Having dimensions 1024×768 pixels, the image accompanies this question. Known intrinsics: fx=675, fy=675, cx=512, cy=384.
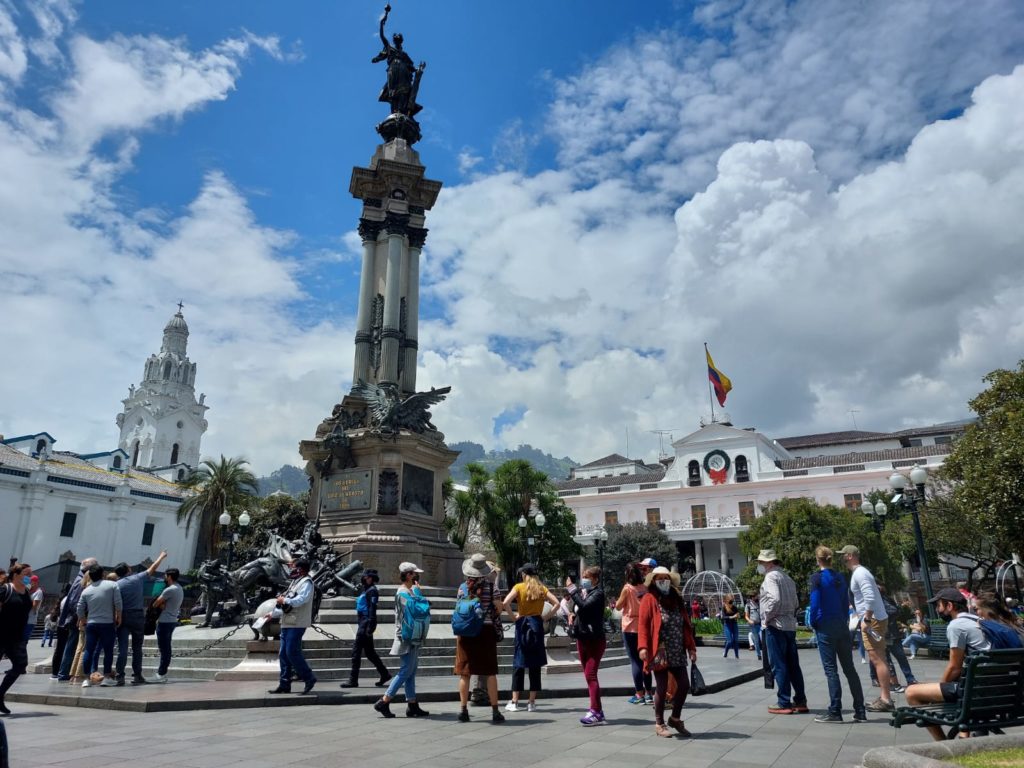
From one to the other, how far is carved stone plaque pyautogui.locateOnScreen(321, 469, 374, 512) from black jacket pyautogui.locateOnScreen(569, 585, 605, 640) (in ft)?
34.2

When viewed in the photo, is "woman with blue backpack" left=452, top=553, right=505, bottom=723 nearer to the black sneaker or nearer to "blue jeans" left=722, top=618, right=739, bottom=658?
the black sneaker

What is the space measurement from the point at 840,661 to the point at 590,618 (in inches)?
108

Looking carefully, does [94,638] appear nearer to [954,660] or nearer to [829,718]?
[829,718]

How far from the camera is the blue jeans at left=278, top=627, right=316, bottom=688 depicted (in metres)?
8.89

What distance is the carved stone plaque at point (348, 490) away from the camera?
687 inches

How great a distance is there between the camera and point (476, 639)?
767 cm

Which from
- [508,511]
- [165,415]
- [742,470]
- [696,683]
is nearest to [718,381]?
[742,470]

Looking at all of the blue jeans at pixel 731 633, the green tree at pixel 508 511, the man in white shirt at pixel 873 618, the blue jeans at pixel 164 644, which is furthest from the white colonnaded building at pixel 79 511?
the man in white shirt at pixel 873 618

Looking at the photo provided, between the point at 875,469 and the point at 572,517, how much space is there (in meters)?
22.3

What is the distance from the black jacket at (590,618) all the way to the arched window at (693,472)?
47624mm

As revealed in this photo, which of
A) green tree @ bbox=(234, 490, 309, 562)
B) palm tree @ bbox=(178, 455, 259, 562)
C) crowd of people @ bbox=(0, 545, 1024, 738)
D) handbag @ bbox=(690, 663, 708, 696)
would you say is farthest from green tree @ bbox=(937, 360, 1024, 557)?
palm tree @ bbox=(178, 455, 259, 562)

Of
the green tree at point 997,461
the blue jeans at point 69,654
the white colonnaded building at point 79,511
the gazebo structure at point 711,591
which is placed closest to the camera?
the blue jeans at point 69,654

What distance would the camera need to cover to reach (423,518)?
18094mm

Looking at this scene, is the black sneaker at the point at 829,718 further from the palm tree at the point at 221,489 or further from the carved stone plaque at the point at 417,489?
the palm tree at the point at 221,489
